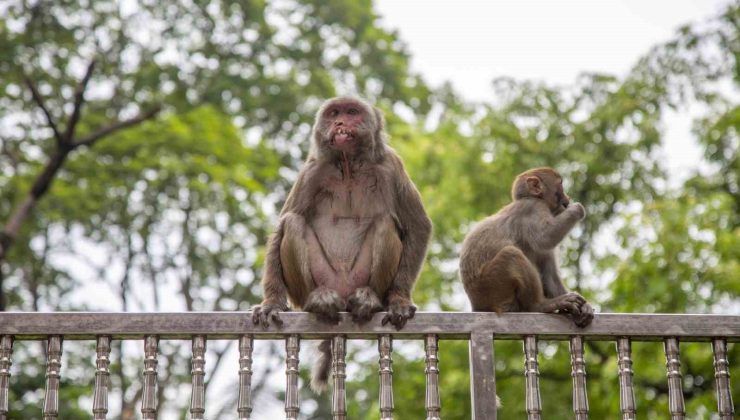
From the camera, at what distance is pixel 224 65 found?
17.5 metres

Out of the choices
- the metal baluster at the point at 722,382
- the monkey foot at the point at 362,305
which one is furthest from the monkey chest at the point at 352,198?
the metal baluster at the point at 722,382

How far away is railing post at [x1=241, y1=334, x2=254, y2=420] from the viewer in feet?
19.6

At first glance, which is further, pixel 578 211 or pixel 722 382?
pixel 578 211

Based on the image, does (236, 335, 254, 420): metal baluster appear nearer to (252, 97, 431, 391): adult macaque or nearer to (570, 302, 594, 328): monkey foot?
(252, 97, 431, 391): adult macaque

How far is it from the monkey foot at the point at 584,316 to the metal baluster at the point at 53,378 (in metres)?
3.39

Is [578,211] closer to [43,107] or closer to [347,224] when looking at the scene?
[347,224]

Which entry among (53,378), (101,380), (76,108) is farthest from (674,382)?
(76,108)

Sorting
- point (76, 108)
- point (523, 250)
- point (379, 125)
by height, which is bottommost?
point (523, 250)

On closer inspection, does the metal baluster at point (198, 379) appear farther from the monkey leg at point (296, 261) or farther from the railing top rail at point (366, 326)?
the monkey leg at point (296, 261)

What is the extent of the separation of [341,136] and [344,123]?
0.35 ft

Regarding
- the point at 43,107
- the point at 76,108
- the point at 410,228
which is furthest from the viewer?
the point at 76,108

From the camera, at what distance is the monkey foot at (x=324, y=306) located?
20.7 feet

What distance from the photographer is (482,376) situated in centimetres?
614

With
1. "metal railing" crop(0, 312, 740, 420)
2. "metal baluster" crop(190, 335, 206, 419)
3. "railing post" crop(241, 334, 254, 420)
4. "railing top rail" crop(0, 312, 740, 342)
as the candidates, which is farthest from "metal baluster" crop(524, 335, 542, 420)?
"metal baluster" crop(190, 335, 206, 419)
